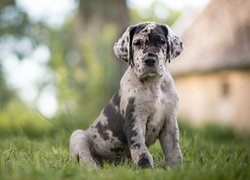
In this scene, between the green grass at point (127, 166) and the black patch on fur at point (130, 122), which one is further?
the black patch on fur at point (130, 122)

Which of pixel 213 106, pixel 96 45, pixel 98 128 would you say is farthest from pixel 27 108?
pixel 98 128

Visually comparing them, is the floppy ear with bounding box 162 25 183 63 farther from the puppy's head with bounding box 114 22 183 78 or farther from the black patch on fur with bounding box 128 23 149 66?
the black patch on fur with bounding box 128 23 149 66

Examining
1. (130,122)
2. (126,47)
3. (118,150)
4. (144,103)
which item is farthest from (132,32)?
(118,150)

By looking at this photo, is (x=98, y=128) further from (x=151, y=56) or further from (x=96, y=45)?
(x=96, y=45)

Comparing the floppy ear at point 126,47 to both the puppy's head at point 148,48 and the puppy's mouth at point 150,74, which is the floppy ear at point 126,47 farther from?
the puppy's mouth at point 150,74

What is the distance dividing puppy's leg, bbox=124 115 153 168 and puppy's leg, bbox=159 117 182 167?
0.28 metres

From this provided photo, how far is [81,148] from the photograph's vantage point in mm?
7012

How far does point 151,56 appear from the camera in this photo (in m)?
6.23

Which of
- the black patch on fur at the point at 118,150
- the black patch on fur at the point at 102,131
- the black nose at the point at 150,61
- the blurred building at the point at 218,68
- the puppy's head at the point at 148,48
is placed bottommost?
the black patch on fur at the point at 118,150

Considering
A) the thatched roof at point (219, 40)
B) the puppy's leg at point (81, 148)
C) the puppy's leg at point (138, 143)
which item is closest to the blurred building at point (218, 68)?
the thatched roof at point (219, 40)

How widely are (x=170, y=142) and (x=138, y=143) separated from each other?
0.45m

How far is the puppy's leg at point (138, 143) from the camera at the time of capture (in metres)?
6.33

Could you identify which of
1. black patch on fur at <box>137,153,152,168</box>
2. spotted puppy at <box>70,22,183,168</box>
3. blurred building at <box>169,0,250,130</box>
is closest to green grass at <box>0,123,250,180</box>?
black patch on fur at <box>137,153,152,168</box>

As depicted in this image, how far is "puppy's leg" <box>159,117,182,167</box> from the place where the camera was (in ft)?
21.6
